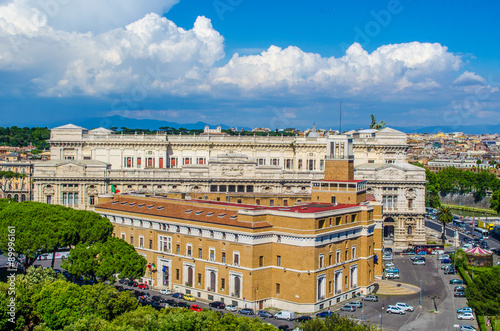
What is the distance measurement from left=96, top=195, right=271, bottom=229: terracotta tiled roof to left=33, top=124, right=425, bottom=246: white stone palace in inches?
590

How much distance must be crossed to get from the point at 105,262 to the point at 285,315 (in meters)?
21.4

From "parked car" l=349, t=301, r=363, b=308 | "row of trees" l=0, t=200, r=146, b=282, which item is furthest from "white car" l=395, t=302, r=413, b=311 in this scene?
"row of trees" l=0, t=200, r=146, b=282

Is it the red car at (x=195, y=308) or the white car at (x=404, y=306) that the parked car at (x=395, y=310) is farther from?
the red car at (x=195, y=308)

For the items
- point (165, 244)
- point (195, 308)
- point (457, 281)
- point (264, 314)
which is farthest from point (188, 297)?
point (457, 281)

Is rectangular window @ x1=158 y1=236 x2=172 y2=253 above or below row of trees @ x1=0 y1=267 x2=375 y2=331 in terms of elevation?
above

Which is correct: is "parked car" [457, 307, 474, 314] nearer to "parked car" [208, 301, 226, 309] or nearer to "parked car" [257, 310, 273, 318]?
"parked car" [257, 310, 273, 318]

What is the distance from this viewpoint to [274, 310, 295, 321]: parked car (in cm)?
6122

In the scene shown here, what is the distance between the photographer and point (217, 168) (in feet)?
357

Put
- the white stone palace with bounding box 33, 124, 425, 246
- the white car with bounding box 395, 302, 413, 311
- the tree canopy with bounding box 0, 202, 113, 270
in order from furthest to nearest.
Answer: the white stone palace with bounding box 33, 124, 425, 246
the tree canopy with bounding box 0, 202, 113, 270
the white car with bounding box 395, 302, 413, 311

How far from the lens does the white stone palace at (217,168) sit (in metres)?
105

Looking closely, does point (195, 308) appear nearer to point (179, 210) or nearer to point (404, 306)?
point (179, 210)

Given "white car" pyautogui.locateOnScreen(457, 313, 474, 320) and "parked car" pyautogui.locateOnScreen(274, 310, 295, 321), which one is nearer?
"parked car" pyautogui.locateOnScreen(274, 310, 295, 321)

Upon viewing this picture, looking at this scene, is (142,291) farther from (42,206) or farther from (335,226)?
(335,226)

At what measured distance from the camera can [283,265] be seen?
6581 centimetres
